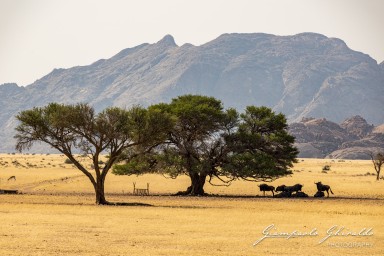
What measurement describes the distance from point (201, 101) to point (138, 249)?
131ft

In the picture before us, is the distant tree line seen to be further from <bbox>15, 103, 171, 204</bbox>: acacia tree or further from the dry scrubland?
the dry scrubland

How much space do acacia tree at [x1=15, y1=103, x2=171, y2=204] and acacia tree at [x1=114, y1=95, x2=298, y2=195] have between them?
8051mm

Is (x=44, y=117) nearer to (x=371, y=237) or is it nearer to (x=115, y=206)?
(x=115, y=206)

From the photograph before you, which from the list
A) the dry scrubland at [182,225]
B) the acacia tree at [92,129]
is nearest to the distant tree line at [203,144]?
the acacia tree at [92,129]

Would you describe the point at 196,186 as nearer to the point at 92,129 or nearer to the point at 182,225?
the point at 92,129

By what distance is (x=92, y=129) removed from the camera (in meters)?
48.4

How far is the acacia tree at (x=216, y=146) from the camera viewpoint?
6009 cm

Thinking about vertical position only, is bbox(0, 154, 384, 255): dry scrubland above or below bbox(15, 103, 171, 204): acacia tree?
below

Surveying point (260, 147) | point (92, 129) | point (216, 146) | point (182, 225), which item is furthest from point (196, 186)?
point (182, 225)

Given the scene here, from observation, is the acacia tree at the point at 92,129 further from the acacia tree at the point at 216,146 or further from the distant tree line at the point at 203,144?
the acacia tree at the point at 216,146

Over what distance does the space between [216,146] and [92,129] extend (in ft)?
55.1

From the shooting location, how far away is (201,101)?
63.8 m

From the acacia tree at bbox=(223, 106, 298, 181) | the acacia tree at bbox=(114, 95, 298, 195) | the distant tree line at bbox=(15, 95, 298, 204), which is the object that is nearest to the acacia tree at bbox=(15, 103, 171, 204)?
the distant tree line at bbox=(15, 95, 298, 204)

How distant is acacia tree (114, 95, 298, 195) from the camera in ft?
197
